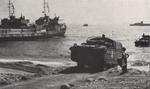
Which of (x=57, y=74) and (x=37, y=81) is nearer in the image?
(x=37, y=81)

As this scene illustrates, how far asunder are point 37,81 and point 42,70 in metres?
5.64

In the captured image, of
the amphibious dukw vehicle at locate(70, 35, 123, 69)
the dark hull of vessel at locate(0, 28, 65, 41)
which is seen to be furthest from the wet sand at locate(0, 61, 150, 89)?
the dark hull of vessel at locate(0, 28, 65, 41)

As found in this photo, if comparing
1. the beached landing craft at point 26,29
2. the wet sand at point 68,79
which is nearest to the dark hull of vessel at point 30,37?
the beached landing craft at point 26,29

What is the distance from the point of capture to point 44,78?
24.9 metres

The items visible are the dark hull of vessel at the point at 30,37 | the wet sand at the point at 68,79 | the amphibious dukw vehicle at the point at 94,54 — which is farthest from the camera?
the dark hull of vessel at the point at 30,37

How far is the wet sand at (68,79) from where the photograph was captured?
71.1 ft

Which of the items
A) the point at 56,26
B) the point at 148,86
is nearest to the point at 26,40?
the point at 56,26

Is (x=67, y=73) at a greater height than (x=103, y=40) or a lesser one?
lesser

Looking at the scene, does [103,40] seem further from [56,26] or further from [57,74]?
[56,26]

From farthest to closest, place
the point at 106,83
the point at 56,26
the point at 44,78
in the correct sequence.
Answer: the point at 56,26 < the point at 44,78 < the point at 106,83

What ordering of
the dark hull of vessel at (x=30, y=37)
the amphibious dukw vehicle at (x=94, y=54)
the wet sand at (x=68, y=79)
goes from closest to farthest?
the wet sand at (x=68, y=79) < the amphibious dukw vehicle at (x=94, y=54) < the dark hull of vessel at (x=30, y=37)

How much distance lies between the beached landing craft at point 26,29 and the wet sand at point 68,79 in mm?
67391

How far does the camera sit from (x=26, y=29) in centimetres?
10319

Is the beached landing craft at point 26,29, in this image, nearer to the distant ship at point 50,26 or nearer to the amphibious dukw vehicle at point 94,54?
the distant ship at point 50,26
